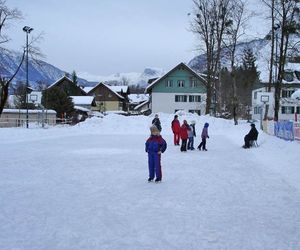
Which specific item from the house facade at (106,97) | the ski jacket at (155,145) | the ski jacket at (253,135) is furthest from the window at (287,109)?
the ski jacket at (155,145)

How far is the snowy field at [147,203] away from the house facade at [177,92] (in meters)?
Result: 50.2

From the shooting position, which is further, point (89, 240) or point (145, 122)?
point (145, 122)

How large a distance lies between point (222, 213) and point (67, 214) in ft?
8.10

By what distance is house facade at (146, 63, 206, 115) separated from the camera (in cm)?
6550

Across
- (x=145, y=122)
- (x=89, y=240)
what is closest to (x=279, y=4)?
(x=145, y=122)

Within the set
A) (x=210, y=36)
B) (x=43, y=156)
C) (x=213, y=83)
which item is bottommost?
(x=43, y=156)

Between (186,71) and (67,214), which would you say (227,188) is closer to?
(67,214)

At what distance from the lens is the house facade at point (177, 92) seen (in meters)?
65.5

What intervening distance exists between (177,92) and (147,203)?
58.5 metres

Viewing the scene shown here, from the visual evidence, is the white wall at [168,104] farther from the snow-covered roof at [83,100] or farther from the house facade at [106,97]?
the house facade at [106,97]

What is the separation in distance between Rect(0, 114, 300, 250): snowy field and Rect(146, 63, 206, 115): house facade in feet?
165

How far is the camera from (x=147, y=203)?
7996 millimetres

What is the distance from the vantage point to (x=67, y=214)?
7.08m

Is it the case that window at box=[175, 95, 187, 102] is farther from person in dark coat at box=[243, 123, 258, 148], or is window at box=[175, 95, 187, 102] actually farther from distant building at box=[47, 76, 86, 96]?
person in dark coat at box=[243, 123, 258, 148]
